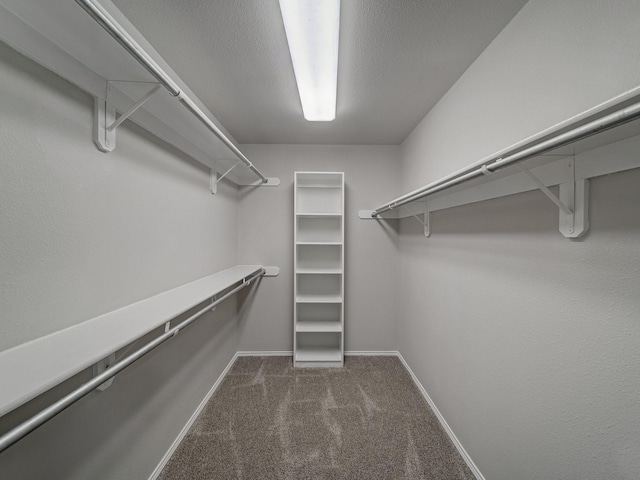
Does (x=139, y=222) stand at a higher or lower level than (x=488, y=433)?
higher

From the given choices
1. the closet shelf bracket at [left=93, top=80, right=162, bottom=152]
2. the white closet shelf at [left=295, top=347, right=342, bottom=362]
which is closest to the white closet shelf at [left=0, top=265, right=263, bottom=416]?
the closet shelf bracket at [left=93, top=80, right=162, bottom=152]

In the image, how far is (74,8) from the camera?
1.92 ft

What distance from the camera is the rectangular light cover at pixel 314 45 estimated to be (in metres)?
0.92

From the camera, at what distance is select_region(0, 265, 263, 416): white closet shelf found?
0.49 metres

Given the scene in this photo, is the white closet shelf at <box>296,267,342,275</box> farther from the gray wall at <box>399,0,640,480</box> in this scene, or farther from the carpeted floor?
the gray wall at <box>399,0,640,480</box>

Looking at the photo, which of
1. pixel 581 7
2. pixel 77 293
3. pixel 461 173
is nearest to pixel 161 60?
pixel 77 293

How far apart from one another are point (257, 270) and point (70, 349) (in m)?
1.61

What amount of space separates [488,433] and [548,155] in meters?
1.23

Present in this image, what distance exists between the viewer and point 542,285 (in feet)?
2.93

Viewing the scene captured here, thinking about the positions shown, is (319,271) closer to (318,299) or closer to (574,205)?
(318,299)

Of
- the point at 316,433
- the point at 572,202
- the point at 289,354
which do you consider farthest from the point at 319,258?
the point at 572,202

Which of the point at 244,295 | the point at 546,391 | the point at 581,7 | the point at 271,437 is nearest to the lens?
the point at 581,7

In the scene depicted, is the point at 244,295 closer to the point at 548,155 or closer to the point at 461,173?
the point at 461,173

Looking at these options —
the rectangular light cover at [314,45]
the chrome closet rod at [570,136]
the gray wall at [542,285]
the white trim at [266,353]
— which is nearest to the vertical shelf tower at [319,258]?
the white trim at [266,353]
